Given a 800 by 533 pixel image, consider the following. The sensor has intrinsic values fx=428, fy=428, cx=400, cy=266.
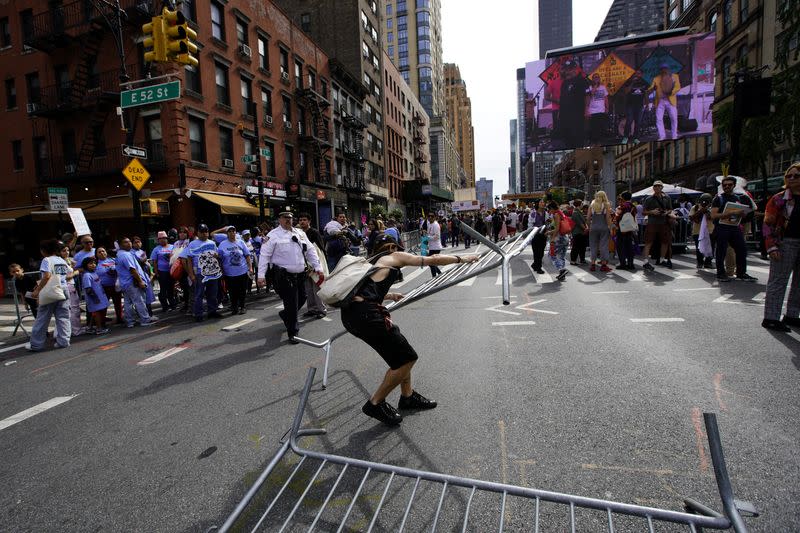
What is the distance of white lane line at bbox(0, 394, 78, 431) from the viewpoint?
13.7 feet

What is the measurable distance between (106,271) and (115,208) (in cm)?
1245

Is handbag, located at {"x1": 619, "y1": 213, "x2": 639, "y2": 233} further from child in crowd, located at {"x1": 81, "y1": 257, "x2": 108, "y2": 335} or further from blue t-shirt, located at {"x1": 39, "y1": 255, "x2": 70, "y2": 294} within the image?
blue t-shirt, located at {"x1": 39, "y1": 255, "x2": 70, "y2": 294}

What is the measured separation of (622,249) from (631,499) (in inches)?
404

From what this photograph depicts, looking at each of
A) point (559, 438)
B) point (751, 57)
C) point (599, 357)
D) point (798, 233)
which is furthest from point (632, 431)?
point (751, 57)

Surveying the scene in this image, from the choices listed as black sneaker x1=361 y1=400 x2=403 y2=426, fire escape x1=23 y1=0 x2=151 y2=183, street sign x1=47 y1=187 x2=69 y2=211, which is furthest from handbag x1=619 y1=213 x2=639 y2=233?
fire escape x1=23 y1=0 x2=151 y2=183

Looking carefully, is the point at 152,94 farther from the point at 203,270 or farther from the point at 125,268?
the point at 203,270

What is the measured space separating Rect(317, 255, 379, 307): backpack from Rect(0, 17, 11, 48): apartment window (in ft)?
104

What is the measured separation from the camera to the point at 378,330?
11.5 ft

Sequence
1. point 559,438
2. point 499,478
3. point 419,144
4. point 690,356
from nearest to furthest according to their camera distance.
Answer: point 499,478 < point 559,438 < point 690,356 < point 419,144

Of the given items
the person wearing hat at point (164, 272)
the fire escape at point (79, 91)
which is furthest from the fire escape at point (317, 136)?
the person wearing hat at point (164, 272)

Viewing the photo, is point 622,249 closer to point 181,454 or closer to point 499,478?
point 499,478

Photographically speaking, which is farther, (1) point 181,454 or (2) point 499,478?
(1) point 181,454

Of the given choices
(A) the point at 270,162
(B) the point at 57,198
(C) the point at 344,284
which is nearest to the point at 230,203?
Result: (A) the point at 270,162

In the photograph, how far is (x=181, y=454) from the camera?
10.7 feet
